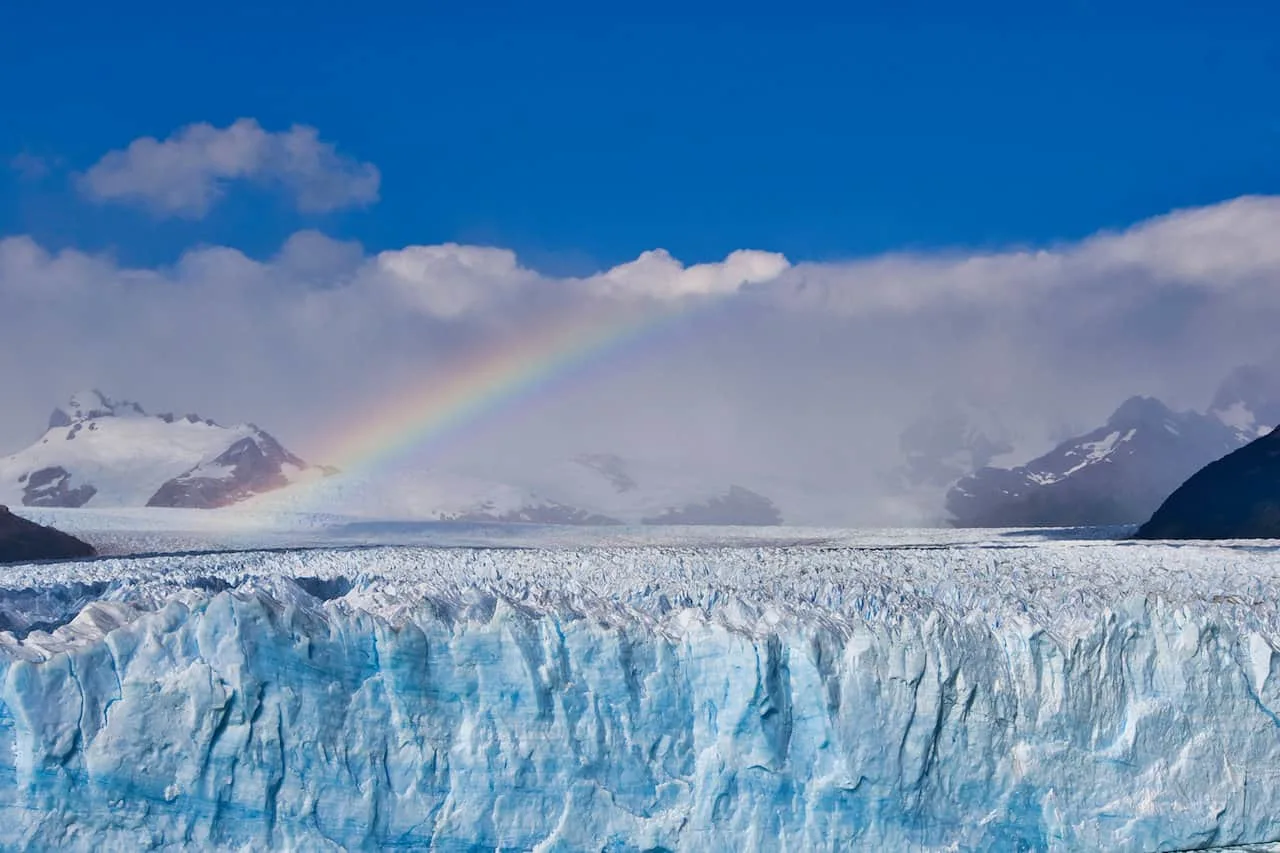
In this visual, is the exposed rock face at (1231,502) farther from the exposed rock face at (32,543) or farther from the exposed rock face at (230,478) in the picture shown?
the exposed rock face at (230,478)

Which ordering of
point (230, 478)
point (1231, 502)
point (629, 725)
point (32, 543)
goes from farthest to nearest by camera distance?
point (230, 478) → point (1231, 502) → point (32, 543) → point (629, 725)

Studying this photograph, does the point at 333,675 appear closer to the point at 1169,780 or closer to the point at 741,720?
the point at 741,720

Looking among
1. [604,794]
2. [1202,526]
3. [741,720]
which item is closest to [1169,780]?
[741,720]

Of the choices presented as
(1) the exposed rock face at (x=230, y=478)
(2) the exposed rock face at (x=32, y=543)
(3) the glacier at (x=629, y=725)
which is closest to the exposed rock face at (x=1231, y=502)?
(3) the glacier at (x=629, y=725)

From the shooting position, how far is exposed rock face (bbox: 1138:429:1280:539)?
32.5 m

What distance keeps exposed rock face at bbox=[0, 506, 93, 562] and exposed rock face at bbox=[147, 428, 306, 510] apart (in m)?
37.8

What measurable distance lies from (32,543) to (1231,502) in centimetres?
3264

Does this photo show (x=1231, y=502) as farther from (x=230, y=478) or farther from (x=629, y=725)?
(x=230, y=478)

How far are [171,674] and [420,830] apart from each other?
9.47 ft

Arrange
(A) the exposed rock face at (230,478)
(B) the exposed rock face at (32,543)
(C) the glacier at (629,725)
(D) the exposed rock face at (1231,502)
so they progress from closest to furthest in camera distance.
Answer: (C) the glacier at (629,725)
(D) the exposed rock face at (1231,502)
(B) the exposed rock face at (32,543)
(A) the exposed rock face at (230,478)

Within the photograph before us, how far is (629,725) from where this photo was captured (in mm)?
13016

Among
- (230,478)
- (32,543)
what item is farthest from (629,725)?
(230,478)

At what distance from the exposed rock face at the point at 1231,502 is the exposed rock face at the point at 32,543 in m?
29.5

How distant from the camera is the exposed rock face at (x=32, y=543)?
32938 millimetres
